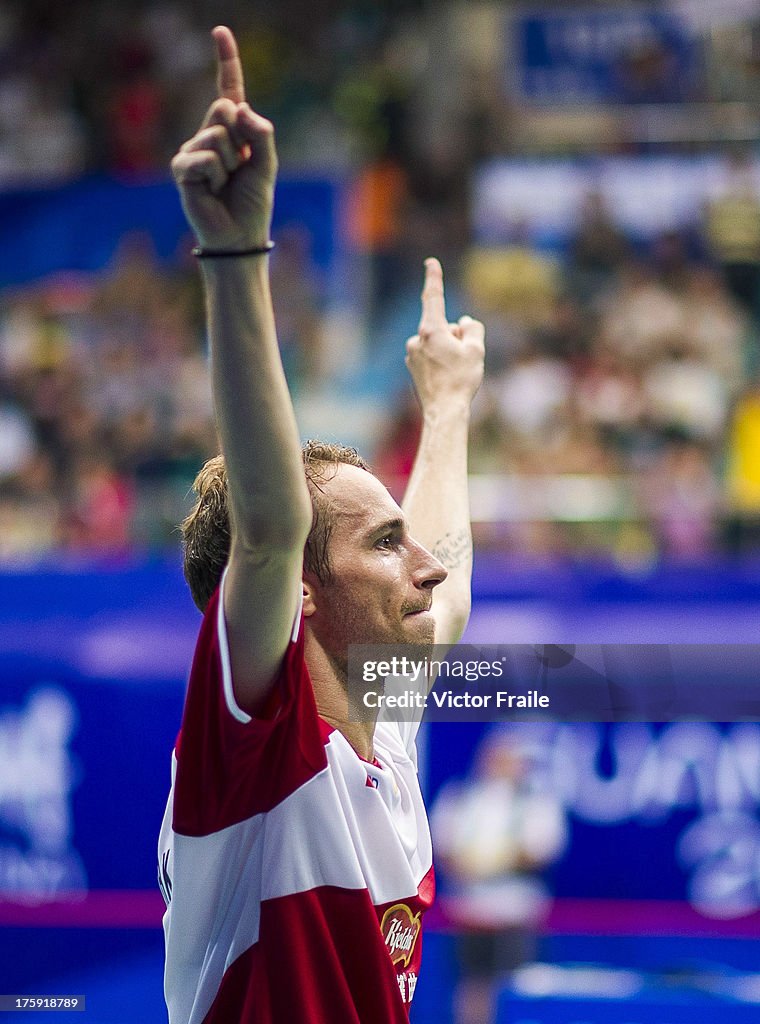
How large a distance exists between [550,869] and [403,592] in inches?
149

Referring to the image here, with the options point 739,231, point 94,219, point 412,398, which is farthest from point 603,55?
point 94,219

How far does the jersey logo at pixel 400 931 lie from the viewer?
7.36 ft

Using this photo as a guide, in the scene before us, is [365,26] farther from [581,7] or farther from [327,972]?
[327,972]

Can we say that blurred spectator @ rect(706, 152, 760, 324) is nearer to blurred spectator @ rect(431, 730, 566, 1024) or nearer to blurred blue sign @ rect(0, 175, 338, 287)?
blurred blue sign @ rect(0, 175, 338, 287)

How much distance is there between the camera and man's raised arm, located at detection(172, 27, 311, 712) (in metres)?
1.68

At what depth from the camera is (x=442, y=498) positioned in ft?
9.70

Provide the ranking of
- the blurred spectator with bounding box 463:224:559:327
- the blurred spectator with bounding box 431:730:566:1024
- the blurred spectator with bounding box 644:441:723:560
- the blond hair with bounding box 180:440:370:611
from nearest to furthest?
the blond hair with bounding box 180:440:370:611 → the blurred spectator with bounding box 431:730:566:1024 → the blurred spectator with bounding box 644:441:723:560 → the blurred spectator with bounding box 463:224:559:327

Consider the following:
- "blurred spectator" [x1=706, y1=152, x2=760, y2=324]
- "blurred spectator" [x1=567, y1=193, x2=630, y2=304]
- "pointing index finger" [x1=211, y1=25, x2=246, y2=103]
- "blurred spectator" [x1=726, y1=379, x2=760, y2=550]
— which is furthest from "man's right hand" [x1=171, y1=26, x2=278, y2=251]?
"blurred spectator" [x1=567, y1=193, x2=630, y2=304]

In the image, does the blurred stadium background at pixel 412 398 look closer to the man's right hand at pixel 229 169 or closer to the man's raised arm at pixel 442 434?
the man's raised arm at pixel 442 434

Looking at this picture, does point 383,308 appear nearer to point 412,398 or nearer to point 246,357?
point 412,398

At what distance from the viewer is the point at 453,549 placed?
115 inches

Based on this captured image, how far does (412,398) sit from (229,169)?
7308 mm

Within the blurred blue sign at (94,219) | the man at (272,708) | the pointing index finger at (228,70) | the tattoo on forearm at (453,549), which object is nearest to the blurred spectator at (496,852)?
the tattoo on forearm at (453,549)

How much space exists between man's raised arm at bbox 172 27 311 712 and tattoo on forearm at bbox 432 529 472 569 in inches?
40.8
